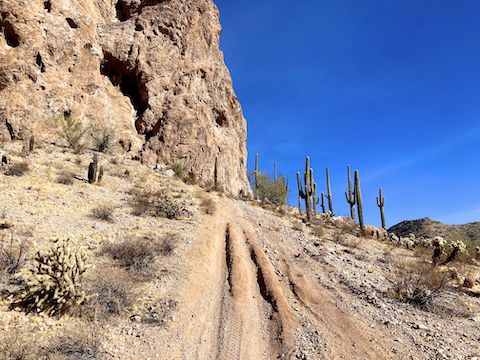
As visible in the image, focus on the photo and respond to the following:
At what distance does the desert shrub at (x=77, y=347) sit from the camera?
4.22m

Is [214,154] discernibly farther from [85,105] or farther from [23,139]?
[23,139]

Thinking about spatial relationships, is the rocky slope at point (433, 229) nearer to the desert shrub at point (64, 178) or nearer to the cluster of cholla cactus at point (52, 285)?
the desert shrub at point (64, 178)

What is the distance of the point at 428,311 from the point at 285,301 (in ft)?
10.7

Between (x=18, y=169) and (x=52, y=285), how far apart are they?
8.86 meters

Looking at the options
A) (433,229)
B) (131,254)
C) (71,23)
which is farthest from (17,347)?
(433,229)

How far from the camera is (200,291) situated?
6.95 metres

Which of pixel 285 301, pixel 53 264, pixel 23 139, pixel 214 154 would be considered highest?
pixel 214 154

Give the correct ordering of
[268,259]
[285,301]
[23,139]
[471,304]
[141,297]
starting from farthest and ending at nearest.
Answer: [23,139] → [268,259] → [471,304] → [285,301] → [141,297]

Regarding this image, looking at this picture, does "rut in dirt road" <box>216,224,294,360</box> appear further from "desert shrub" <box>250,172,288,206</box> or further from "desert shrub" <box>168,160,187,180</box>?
"desert shrub" <box>250,172,288,206</box>

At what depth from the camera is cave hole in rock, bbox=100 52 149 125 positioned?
83.8ft

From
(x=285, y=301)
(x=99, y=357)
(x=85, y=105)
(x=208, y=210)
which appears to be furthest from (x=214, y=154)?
(x=99, y=357)

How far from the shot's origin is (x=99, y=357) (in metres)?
4.43

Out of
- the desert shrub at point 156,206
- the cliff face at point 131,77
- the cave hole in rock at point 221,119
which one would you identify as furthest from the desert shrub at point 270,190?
the desert shrub at point 156,206

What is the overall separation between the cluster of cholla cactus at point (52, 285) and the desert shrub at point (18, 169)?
7890 mm
